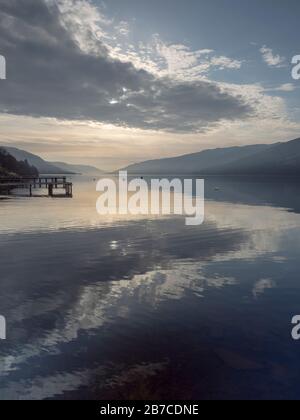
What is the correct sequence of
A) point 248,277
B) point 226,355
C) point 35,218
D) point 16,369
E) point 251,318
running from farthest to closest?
point 35,218 < point 248,277 < point 251,318 < point 226,355 < point 16,369

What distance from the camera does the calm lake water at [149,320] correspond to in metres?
12.3

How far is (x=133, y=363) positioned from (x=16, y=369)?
462 cm

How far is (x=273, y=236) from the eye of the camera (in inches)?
1630

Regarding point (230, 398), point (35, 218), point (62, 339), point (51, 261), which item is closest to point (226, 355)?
point (230, 398)

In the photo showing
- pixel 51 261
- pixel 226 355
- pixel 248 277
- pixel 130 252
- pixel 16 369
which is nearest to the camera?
pixel 16 369

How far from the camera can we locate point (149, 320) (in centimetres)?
1736

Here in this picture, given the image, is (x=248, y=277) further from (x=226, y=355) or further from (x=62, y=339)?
(x=62, y=339)

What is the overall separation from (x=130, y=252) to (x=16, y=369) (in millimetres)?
20248

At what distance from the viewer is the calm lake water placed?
40.4 feet
